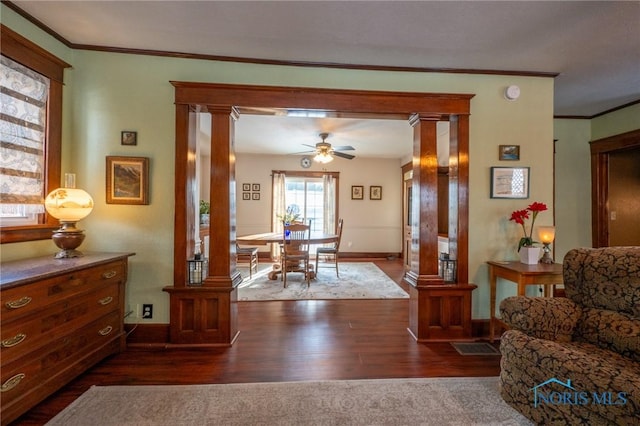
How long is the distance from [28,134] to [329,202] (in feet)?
17.4

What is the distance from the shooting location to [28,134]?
80.1 inches

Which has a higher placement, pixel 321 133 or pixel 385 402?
pixel 321 133

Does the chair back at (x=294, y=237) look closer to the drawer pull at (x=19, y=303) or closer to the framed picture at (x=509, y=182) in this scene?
the framed picture at (x=509, y=182)

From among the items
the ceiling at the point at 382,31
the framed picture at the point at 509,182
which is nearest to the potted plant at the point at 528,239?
the framed picture at the point at 509,182

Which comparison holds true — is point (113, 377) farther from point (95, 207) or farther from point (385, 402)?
point (385, 402)

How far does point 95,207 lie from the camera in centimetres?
238

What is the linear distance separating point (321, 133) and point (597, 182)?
4003 millimetres

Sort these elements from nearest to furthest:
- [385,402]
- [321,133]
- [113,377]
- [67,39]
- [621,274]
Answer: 1. [621,274]
2. [385,402]
3. [113,377]
4. [67,39]
5. [321,133]

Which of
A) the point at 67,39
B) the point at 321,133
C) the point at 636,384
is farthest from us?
the point at 321,133

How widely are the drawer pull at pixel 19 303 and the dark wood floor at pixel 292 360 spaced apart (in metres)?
0.66

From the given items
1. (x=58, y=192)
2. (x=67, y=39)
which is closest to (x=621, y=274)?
(x=58, y=192)

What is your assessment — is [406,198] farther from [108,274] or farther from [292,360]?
[108,274]

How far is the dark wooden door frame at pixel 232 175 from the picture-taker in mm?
2398

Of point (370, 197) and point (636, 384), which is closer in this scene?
point (636, 384)
